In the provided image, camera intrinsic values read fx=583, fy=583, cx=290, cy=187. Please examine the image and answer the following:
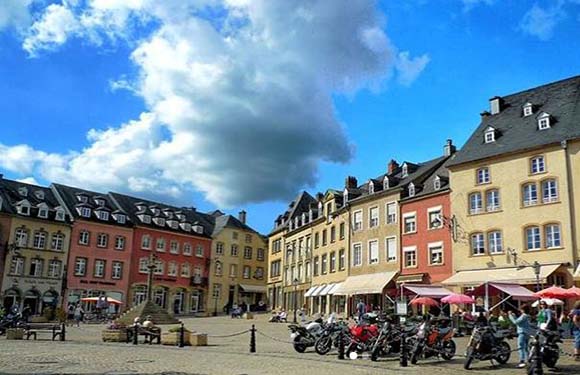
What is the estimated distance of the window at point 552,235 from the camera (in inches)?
1196

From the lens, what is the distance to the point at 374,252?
140 feet

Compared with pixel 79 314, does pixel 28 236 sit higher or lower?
higher

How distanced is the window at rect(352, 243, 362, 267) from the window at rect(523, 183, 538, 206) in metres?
14.9

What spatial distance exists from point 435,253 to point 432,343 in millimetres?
21794

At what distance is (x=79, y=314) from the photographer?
38.9 m

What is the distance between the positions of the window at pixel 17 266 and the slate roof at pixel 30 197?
3.78 metres

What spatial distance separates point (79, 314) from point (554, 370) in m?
32.5

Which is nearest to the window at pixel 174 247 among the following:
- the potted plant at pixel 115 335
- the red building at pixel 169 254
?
the red building at pixel 169 254

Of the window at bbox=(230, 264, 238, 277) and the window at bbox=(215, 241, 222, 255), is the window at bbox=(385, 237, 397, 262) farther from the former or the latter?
the window at bbox=(230, 264, 238, 277)

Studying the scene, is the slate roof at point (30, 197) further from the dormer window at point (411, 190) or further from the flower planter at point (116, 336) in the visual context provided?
the dormer window at point (411, 190)

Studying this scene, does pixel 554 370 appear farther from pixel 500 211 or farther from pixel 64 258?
pixel 64 258

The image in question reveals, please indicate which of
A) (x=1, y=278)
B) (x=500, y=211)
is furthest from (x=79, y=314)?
(x=500, y=211)

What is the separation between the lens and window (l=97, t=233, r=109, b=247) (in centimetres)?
5534

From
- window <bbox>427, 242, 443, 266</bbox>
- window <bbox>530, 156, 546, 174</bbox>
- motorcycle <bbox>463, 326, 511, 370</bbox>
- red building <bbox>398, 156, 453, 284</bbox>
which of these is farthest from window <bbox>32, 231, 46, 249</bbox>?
motorcycle <bbox>463, 326, 511, 370</bbox>
